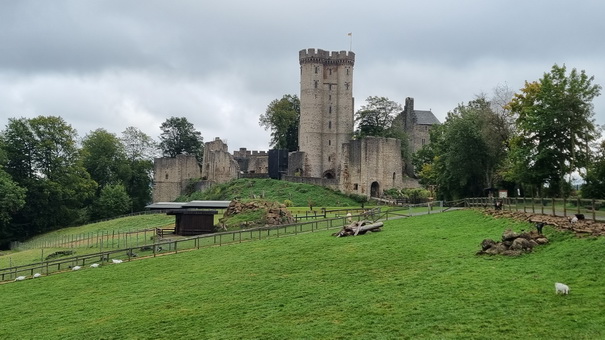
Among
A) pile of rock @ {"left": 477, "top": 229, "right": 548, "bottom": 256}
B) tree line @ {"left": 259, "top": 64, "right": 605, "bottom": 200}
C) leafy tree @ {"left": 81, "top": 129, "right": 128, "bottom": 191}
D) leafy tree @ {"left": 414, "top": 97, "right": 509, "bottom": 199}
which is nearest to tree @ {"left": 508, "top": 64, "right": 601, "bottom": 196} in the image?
tree line @ {"left": 259, "top": 64, "right": 605, "bottom": 200}

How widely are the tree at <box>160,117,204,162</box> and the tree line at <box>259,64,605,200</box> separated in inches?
1785

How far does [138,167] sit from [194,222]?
177 ft

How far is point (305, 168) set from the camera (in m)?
74.1

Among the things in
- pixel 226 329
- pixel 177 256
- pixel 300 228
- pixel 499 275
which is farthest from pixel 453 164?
pixel 226 329

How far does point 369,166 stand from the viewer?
211 feet

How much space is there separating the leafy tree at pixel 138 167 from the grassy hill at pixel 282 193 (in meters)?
20.8

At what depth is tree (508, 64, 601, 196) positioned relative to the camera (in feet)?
116

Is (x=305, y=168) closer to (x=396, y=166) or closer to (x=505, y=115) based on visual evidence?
(x=396, y=166)

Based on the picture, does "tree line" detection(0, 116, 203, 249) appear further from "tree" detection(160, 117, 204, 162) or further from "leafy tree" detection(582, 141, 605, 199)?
"leafy tree" detection(582, 141, 605, 199)

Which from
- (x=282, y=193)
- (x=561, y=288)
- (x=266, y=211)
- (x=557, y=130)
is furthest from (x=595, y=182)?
(x=282, y=193)

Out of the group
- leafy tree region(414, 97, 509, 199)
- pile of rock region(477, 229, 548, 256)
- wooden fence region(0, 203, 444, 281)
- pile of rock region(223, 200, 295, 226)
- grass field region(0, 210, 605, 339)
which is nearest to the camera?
grass field region(0, 210, 605, 339)

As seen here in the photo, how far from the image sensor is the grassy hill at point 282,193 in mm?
59781

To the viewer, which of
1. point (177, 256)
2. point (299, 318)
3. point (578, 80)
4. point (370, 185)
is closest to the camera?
point (299, 318)

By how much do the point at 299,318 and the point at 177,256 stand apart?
1415cm
